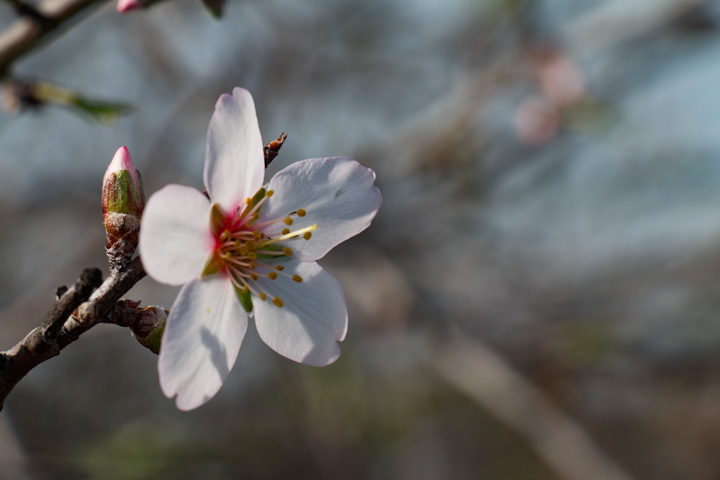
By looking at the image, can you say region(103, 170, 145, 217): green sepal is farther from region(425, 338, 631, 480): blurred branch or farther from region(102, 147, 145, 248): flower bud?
region(425, 338, 631, 480): blurred branch

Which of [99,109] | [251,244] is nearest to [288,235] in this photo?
[251,244]

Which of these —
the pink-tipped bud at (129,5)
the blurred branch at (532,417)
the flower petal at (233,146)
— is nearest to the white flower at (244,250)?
the flower petal at (233,146)

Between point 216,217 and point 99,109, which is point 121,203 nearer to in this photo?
point 216,217

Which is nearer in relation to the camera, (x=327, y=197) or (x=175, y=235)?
(x=175, y=235)

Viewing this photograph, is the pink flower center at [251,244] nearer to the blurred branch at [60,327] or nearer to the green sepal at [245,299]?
the green sepal at [245,299]

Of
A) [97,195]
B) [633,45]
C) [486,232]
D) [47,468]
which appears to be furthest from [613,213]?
[47,468]

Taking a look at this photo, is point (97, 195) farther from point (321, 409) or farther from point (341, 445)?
point (341, 445)
